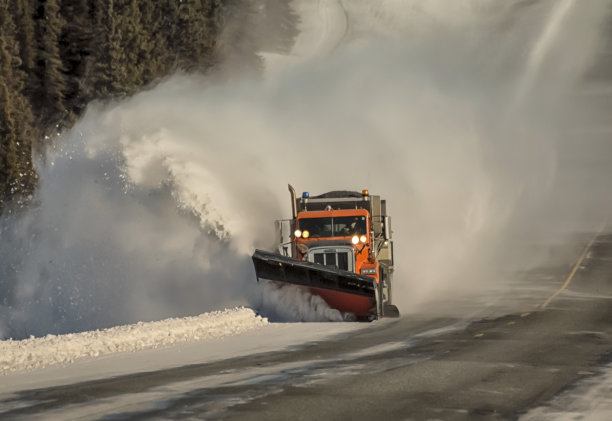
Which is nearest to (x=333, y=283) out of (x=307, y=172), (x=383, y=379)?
(x=383, y=379)

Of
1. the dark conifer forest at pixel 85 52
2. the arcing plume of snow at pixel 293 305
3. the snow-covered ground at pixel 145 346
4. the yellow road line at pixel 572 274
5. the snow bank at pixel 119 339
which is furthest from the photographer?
the dark conifer forest at pixel 85 52

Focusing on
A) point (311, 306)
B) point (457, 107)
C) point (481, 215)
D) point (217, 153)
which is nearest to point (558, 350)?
point (311, 306)

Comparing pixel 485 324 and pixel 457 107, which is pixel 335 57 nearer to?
pixel 457 107

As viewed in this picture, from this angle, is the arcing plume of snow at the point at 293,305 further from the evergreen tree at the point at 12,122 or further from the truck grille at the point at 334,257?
the evergreen tree at the point at 12,122

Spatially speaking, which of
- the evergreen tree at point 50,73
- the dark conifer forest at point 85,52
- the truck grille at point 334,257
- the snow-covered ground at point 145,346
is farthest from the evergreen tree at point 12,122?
the snow-covered ground at point 145,346

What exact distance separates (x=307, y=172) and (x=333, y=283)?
12972 millimetres

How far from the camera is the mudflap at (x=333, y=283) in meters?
22.5

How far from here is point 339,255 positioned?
2411 cm

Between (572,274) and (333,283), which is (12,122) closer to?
(572,274)

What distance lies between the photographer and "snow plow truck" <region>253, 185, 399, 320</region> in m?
22.7

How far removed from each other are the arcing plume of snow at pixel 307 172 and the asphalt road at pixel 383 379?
6.22 metres

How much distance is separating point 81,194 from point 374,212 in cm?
942

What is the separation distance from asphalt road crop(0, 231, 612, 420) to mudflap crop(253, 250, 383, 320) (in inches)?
27.4

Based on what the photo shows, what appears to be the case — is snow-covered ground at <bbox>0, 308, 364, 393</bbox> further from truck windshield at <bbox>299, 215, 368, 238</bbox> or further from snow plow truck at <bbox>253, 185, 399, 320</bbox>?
truck windshield at <bbox>299, 215, 368, 238</bbox>
